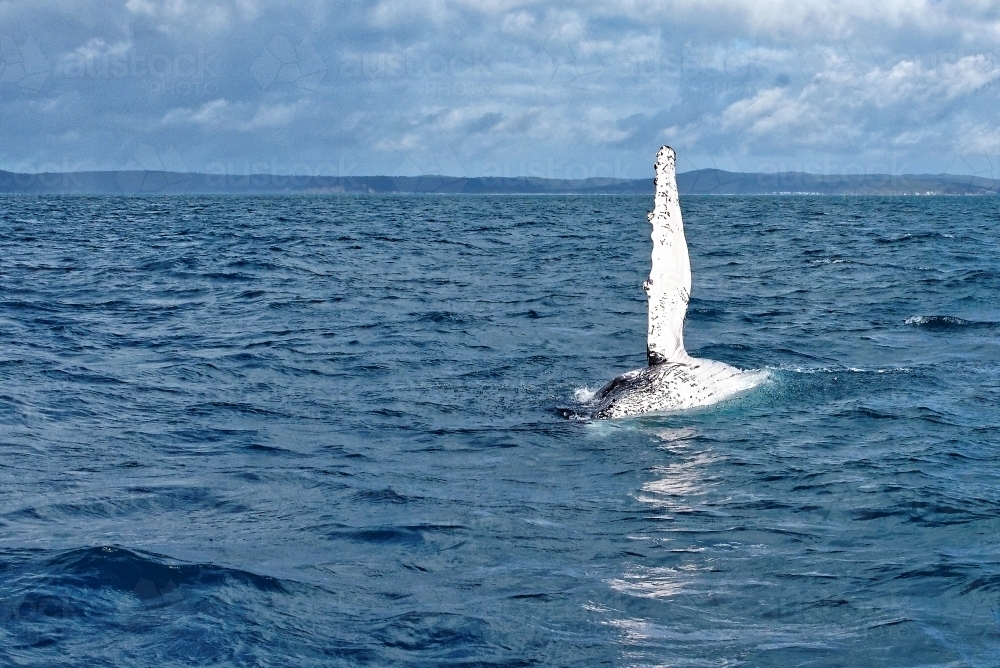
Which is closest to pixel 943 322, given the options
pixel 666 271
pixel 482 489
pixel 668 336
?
pixel 668 336

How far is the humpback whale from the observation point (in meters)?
14.7

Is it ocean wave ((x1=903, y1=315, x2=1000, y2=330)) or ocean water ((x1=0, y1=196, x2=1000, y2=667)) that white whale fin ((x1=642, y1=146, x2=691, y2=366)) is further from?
ocean wave ((x1=903, y1=315, x2=1000, y2=330))

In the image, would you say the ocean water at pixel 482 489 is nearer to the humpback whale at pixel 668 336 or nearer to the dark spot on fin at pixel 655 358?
the humpback whale at pixel 668 336

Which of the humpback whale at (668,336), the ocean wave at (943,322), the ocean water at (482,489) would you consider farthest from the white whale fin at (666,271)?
the ocean wave at (943,322)

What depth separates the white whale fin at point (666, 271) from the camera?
14.9 metres

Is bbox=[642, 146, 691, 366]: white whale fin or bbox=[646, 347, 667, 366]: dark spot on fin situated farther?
bbox=[646, 347, 667, 366]: dark spot on fin

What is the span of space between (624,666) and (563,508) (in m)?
3.53

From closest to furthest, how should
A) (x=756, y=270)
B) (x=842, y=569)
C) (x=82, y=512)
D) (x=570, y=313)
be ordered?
(x=842, y=569), (x=82, y=512), (x=570, y=313), (x=756, y=270)

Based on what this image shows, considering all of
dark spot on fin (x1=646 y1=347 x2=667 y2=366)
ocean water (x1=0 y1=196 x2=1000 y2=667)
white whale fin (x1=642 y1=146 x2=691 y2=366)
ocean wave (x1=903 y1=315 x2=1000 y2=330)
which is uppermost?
white whale fin (x1=642 y1=146 x2=691 y2=366)

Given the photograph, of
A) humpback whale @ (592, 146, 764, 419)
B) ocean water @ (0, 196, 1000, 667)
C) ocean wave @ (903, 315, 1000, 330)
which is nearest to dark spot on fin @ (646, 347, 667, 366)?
humpback whale @ (592, 146, 764, 419)

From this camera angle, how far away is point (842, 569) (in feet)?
27.6

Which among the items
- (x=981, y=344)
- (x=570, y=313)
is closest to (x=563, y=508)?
(x=981, y=344)

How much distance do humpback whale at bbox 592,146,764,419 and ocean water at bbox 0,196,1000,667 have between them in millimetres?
516

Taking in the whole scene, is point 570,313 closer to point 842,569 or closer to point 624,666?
point 842,569
